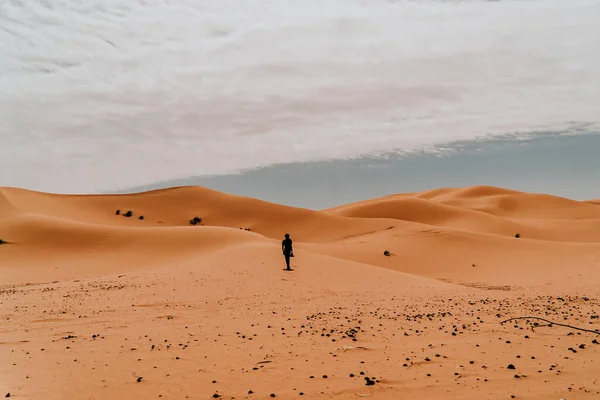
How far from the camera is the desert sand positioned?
21.7ft

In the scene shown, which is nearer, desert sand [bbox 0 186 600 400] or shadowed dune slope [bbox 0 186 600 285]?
desert sand [bbox 0 186 600 400]

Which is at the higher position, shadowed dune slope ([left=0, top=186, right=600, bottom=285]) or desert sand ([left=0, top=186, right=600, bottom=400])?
shadowed dune slope ([left=0, top=186, right=600, bottom=285])

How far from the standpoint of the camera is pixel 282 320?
10969 mm

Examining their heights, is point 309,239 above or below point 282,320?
above

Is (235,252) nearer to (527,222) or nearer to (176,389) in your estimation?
(176,389)

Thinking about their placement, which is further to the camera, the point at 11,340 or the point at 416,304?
the point at 416,304

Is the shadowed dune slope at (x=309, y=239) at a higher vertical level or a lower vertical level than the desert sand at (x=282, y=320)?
higher

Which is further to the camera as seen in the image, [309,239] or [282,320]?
[309,239]

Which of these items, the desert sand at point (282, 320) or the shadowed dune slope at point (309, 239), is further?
the shadowed dune slope at point (309, 239)

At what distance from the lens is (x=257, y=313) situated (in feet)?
39.0

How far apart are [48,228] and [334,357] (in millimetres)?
29277

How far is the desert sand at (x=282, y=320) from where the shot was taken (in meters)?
6.61

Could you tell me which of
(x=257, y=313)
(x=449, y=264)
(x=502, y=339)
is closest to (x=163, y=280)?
(x=257, y=313)

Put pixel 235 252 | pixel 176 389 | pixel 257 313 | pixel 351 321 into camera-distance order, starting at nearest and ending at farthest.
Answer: pixel 176 389
pixel 351 321
pixel 257 313
pixel 235 252
